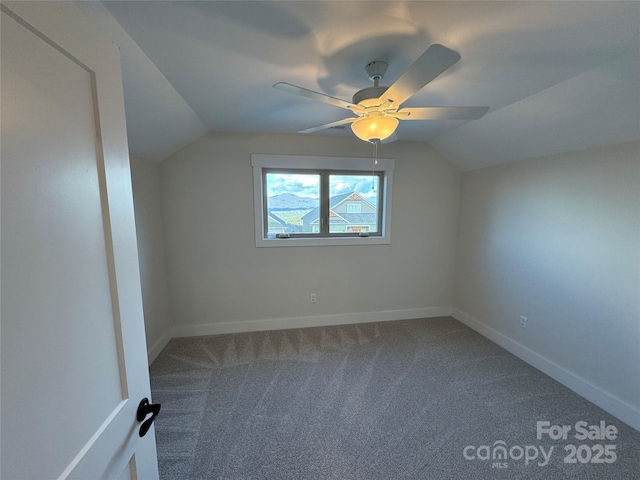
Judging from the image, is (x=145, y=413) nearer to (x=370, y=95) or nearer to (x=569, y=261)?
(x=370, y=95)

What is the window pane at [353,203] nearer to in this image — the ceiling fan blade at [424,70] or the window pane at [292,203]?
the window pane at [292,203]

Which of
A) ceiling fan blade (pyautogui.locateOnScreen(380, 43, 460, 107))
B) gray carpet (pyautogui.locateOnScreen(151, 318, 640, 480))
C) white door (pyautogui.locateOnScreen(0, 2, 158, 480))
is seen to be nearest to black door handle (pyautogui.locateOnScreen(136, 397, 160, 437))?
white door (pyautogui.locateOnScreen(0, 2, 158, 480))

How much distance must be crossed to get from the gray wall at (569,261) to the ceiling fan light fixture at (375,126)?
177 centimetres

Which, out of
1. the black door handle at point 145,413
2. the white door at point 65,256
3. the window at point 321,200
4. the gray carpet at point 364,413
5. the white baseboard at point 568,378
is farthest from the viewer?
the window at point 321,200

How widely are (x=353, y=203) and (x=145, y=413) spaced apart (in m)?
2.78

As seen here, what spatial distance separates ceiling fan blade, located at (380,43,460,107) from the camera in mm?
904

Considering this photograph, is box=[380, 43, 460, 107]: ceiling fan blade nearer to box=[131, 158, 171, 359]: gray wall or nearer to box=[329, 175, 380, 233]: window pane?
box=[329, 175, 380, 233]: window pane

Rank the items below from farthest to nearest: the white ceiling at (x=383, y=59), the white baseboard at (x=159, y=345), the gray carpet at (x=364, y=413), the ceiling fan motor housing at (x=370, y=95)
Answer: the white baseboard at (x=159, y=345), the gray carpet at (x=364, y=413), the ceiling fan motor housing at (x=370, y=95), the white ceiling at (x=383, y=59)

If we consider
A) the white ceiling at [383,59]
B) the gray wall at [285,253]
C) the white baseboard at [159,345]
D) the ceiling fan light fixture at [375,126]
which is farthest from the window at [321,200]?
the ceiling fan light fixture at [375,126]

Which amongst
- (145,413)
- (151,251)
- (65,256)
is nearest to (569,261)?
(145,413)

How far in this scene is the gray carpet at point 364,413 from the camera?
4.86 feet

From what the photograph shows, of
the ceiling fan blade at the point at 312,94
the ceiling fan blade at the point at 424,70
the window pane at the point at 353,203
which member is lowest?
the window pane at the point at 353,203

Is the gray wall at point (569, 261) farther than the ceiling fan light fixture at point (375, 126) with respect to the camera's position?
Yes

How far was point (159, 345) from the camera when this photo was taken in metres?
2.62
